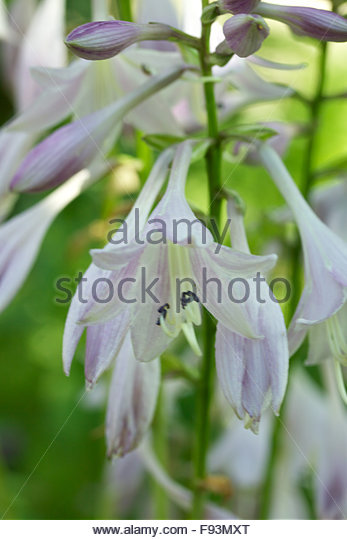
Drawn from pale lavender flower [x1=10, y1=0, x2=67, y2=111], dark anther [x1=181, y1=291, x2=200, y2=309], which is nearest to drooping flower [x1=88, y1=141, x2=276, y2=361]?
dark anther [x1=181, y1=291, x2=200, y2=309]

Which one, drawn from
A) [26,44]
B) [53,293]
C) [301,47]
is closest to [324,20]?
[26,44]

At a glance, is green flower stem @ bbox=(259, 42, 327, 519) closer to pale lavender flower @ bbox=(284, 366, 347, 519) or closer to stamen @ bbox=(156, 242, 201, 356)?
pale lavender flower @ bbox=(284, 366, 347, 519)

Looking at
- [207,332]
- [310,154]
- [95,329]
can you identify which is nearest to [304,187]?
[310,154]

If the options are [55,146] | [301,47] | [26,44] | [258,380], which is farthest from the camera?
[301,47]

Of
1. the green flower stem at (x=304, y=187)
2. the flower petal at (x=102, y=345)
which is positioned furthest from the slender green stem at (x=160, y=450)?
the flower petal at (x=102, y=345)
